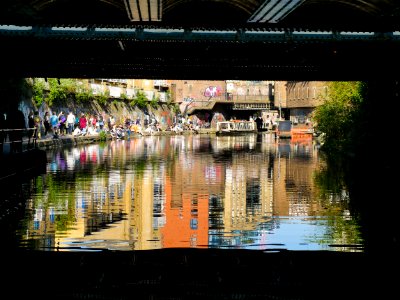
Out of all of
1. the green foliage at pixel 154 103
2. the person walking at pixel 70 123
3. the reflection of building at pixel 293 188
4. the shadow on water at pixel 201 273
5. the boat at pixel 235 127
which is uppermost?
the green foliage at pixel 154 103

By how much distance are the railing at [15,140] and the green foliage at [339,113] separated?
61.4 feet

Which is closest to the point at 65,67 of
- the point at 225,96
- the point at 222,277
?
the point at 222,277

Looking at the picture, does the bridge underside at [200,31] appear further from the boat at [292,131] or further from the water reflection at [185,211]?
the boat at [292,131]

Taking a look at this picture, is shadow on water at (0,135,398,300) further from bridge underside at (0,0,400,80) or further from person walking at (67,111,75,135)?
person walking at (67,111,75,135)

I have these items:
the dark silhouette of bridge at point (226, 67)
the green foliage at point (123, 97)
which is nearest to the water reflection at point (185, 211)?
the dark silhouette of bridge at point (226, 67)

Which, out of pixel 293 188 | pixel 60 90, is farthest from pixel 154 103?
pixel 293 188

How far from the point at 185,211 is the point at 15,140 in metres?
13.5

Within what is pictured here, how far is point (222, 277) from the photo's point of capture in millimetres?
11547

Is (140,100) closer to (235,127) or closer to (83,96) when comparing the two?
(235,127)

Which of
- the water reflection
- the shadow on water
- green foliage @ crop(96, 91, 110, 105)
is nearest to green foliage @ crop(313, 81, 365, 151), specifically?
the water reflection

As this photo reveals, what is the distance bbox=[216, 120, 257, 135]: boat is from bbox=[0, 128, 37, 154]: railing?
7665 cm

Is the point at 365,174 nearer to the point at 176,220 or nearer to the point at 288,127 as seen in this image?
the point at 176,220

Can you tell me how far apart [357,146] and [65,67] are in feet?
50.4

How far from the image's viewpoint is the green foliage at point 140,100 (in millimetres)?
121075
